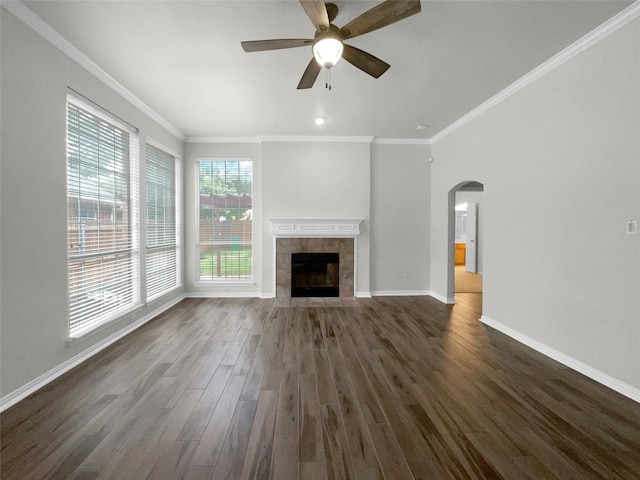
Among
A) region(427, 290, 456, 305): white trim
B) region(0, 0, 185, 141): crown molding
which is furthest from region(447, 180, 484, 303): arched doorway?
region(0, 0, 185, 141): crown molding

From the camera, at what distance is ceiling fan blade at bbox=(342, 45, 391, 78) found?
7.18ft

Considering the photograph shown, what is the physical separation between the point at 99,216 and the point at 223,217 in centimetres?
232

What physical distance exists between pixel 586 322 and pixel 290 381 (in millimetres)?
2653

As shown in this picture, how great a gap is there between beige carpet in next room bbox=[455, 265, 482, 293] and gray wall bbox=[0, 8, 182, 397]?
6.12 metres

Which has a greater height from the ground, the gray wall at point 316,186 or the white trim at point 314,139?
the white trim at point 314,139

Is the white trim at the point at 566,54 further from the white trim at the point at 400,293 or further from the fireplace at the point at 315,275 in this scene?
the fireplace at the point at 315,275

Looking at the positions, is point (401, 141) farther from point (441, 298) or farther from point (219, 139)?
point (219, 139)

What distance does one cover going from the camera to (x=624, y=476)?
1477 millimetres

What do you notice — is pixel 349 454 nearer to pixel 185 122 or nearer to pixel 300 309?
pixel 300 309

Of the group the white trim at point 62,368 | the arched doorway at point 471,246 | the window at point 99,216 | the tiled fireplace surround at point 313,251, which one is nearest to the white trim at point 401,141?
the arched doorway at point 471,246

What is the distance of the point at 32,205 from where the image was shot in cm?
223

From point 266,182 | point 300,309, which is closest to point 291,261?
point 300,309

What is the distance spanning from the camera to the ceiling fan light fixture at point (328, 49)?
2.00 meters

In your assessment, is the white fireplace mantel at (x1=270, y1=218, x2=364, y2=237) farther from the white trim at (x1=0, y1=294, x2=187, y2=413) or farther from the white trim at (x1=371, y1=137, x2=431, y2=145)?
the white trim at (x1=0, y1=294, x2=187, y2=413)
